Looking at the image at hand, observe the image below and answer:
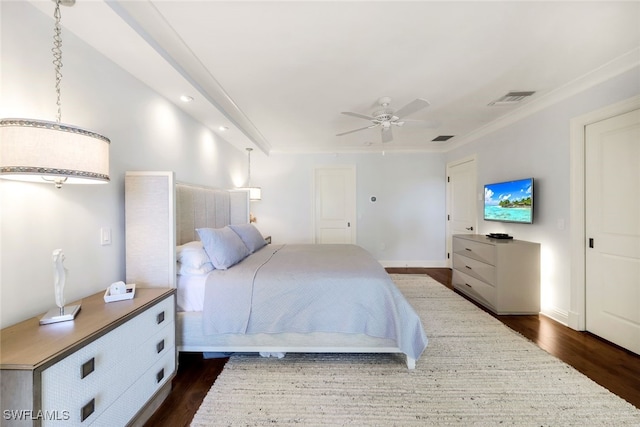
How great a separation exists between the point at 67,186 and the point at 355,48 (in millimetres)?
2163

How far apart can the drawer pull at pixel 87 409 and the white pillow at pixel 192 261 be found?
103cm

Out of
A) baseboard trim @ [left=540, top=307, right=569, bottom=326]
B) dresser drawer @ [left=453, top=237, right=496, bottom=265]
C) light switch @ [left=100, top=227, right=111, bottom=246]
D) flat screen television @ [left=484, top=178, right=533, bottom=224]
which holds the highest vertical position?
flat screen television @ [left=484, top=178, right=533, bottom=224]

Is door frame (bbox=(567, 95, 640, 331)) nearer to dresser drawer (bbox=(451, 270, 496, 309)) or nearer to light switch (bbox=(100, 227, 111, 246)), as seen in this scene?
dresser drawer (bbox=(451, 270, 496, 309))

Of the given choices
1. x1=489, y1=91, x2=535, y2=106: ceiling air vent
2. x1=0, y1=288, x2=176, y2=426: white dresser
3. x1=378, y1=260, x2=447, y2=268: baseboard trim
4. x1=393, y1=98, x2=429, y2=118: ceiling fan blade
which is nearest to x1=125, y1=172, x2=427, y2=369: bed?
x1=0, y1=288, x2=176, y2=426: white dresser

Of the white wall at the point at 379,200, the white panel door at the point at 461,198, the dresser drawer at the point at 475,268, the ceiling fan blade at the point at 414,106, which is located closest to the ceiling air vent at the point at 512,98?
the ceiling fan blade at the point at 414,106

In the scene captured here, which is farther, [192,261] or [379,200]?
[379,200]

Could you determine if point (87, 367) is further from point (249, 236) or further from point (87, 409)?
point (249, 236)

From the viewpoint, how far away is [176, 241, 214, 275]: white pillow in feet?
6.75

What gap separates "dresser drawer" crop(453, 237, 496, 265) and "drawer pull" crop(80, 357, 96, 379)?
141 inches

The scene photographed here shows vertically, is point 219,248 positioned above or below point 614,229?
below

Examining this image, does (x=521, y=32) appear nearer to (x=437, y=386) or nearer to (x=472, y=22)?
(x=472, y=22)

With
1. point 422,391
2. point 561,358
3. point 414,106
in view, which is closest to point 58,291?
point 422,391

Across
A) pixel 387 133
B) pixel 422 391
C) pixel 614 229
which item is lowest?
pixel 422 391

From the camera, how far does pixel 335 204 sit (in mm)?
5180
